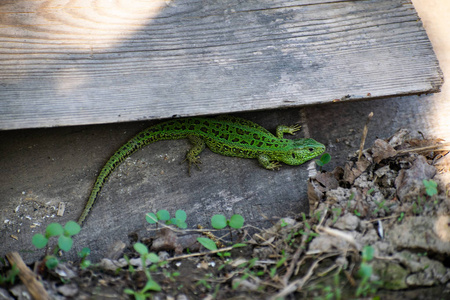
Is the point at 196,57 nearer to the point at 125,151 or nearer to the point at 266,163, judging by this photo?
the point at 125,151

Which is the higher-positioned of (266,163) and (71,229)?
(71,229)

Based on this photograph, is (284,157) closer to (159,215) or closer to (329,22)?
(329,22)

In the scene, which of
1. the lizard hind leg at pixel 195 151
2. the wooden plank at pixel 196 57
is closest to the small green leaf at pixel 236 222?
the wooden plank at pixel 196 57

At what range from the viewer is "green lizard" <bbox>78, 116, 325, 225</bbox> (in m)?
4.05

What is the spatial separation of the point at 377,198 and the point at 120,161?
2.44m

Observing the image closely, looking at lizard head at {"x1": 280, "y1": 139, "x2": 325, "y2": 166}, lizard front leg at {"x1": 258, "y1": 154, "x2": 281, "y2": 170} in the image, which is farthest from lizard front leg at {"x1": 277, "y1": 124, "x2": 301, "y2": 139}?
lizard front leg at {"x1": 258, "y1": 154, "x2": 281, "y2": 170}

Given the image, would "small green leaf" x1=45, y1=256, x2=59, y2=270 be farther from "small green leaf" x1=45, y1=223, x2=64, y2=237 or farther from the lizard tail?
the lizard tail

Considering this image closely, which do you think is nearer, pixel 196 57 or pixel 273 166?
pixel 196 57

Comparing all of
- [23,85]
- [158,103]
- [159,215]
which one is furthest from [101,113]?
[159,215]

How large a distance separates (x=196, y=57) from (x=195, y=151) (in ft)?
3.42

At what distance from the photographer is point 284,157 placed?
13.6ft

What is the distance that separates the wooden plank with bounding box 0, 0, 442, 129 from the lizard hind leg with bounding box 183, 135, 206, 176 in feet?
2.76

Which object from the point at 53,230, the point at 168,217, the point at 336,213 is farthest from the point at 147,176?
the point at 336,213

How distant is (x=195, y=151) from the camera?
159 inches
